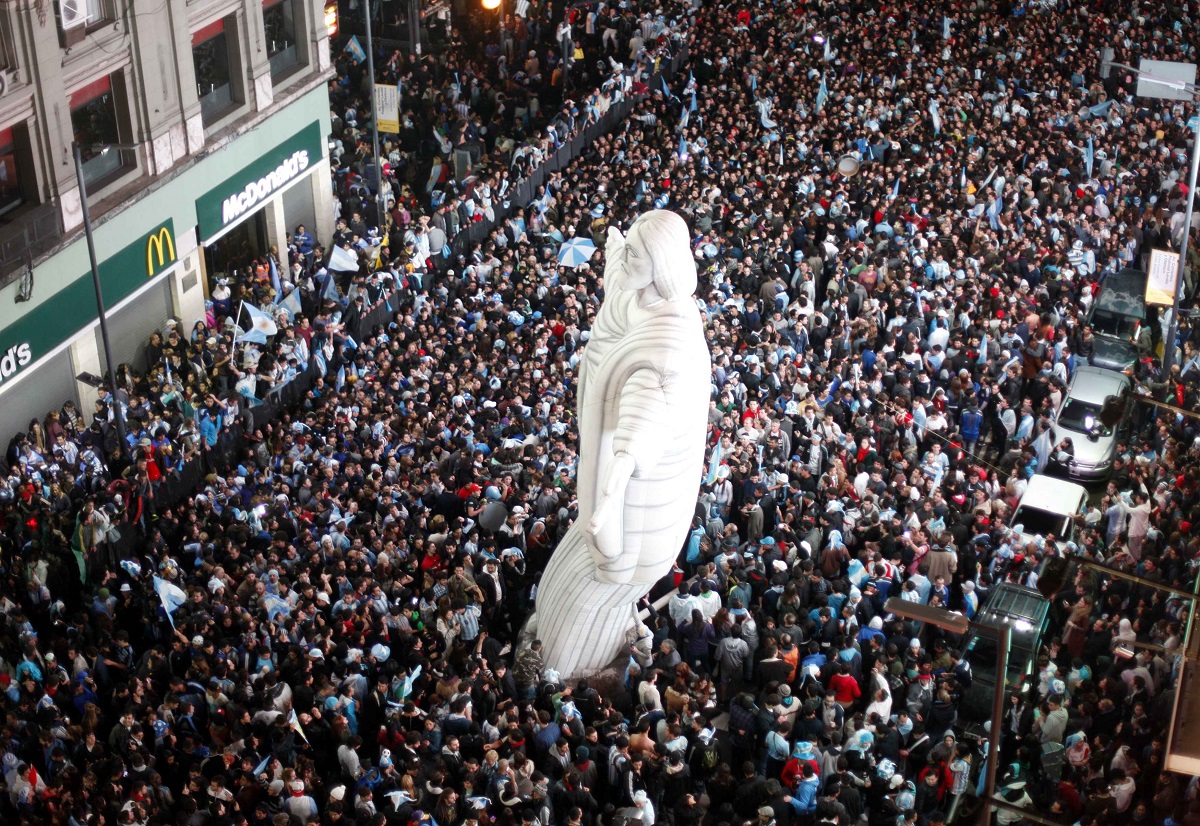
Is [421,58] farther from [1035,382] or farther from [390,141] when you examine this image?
[1035,382]

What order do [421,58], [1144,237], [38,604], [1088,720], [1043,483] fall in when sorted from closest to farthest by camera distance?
[1088,720] → [38,604] → [1043,483] → [1144,237] → [421,58]

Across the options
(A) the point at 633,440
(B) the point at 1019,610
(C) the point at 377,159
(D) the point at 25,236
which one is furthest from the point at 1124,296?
(D) the point at 25,236

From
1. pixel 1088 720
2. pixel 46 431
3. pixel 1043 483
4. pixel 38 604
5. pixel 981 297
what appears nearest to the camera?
pixel 1088 720

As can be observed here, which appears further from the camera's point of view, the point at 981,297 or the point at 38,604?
the point at 981,297

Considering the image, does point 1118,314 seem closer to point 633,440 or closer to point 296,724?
point 633,440

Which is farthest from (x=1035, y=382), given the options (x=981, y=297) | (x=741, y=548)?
(x=741, y=548)

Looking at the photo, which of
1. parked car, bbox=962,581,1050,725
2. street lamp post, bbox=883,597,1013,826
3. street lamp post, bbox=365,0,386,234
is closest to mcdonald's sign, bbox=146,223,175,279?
street lamp post, bbox=365,0,386,234

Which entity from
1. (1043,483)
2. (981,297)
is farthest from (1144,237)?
(1043,483)
